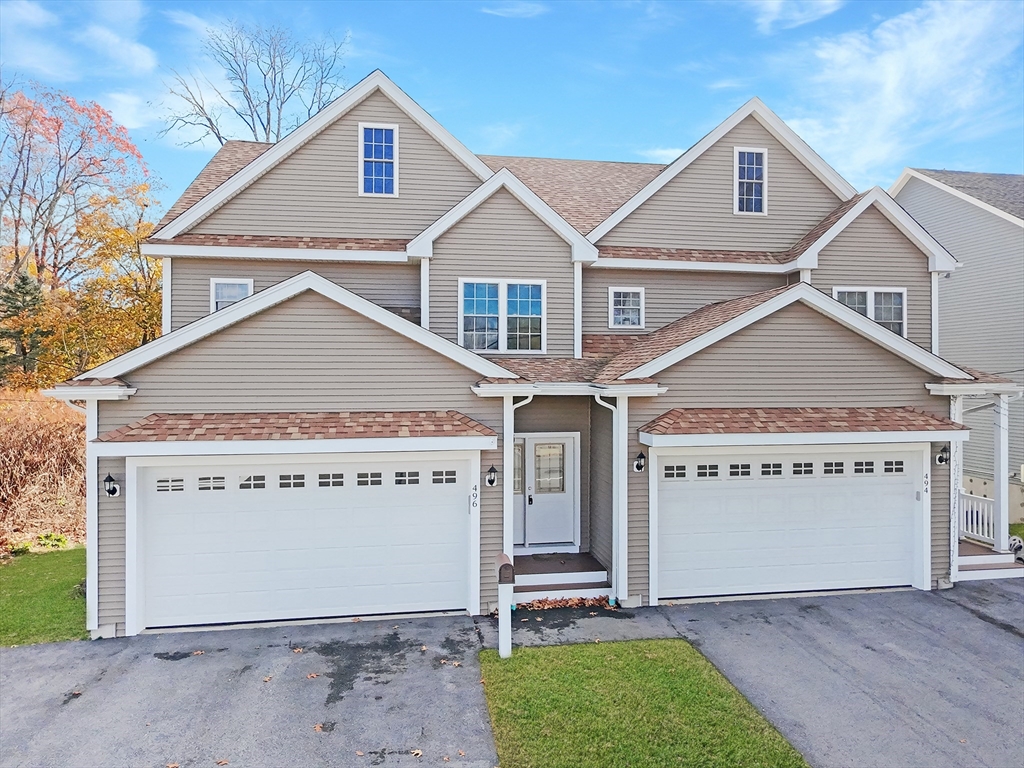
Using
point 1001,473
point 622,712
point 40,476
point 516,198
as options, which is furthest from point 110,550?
point 1001,473

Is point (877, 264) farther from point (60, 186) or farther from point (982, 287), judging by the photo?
point (60, 186)

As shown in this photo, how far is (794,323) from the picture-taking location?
945 centimetres

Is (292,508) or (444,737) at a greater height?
(292,508)

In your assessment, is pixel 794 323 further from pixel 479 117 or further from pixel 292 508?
pixel 479 117

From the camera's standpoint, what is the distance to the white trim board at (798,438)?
8703 millimetres

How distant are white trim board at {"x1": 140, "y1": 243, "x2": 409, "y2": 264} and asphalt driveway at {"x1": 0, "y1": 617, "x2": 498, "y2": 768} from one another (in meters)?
6.73

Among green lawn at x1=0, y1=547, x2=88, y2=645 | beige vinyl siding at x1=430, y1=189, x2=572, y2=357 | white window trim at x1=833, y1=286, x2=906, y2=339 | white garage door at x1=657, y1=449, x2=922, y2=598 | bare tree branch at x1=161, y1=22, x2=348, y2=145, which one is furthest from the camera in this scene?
bare tree branch at x1=161, y1=22, x2=348, y2=145

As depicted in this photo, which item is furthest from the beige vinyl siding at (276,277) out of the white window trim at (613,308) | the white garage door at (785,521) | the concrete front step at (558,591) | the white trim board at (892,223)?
the white trim board at (892,223)

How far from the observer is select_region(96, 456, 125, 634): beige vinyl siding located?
797 cm

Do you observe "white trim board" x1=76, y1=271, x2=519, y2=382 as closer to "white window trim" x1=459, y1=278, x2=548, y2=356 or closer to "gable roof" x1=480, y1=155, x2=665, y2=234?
"white window trim" x1=459, y1=278, x2=548, y2=356

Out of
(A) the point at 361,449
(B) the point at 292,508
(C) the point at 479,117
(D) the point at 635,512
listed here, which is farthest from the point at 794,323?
(C) the point at 479,117

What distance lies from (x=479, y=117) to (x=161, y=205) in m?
14.5

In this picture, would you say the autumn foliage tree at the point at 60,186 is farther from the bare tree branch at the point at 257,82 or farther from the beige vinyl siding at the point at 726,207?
the beige vinyl siding at the point at 726,207

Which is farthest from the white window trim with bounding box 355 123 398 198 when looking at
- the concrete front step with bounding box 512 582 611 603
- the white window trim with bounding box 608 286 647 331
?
the concrete front step with bounding box 512 582 611 603
